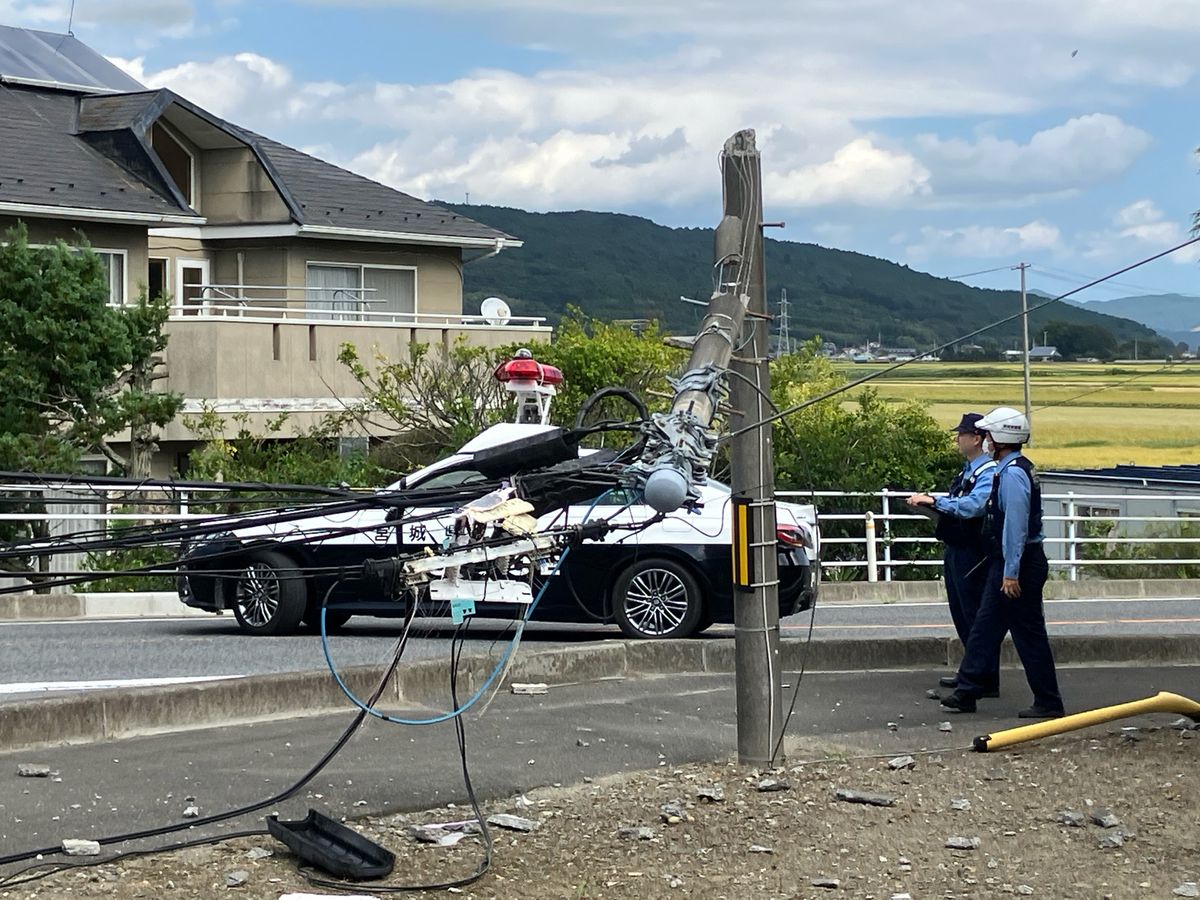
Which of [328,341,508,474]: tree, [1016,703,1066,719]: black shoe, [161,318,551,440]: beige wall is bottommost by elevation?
[1016,703,1066,719]: black shoe

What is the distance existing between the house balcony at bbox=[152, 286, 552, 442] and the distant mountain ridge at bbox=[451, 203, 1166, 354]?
147ft

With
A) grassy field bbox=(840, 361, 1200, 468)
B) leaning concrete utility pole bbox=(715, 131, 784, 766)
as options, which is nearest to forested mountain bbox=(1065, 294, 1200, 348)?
grassy field bbox=(840, 361, 1200, 468)

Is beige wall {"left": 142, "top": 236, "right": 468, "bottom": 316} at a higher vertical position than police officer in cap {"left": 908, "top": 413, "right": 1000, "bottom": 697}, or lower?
higher

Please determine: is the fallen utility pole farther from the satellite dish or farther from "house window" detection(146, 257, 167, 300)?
"house window" detection(146, 257, 167, 300)

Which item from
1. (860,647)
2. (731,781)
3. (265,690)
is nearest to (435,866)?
(731,781)

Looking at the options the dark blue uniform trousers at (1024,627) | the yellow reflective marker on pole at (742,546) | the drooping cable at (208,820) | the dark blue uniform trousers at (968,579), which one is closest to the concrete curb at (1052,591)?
the dark blue uniform trousers at (968,579)

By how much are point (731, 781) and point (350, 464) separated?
573 inches

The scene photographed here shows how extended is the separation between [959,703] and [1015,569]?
1.24 metres

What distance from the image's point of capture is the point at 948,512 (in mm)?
10234

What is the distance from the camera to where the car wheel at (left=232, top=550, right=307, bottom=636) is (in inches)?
546

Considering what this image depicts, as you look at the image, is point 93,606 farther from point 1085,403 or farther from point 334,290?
point 1085,403

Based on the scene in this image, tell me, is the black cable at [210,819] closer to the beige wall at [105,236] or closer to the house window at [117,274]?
the beige wall at [105,236]

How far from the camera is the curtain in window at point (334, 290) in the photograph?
29938 millimetres

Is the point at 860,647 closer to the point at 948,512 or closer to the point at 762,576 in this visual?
the point at 948,512
